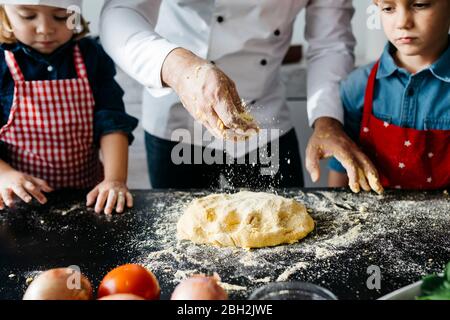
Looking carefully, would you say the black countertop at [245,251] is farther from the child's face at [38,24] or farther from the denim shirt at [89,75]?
the child's face at [38,24]

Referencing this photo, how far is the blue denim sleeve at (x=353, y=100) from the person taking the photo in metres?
1.69

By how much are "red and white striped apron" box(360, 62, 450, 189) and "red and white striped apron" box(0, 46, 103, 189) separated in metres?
0.87

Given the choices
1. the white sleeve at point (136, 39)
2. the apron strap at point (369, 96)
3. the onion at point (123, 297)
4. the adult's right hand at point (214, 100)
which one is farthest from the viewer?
the apron strap at point (369, 96)

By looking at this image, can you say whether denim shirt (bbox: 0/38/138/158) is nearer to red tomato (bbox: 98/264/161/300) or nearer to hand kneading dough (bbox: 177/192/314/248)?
hand kneading dough (bbox: 177/192/314/248)

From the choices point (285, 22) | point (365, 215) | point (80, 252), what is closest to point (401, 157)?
point (365, 215)

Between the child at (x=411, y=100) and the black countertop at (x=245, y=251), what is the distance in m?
0.18

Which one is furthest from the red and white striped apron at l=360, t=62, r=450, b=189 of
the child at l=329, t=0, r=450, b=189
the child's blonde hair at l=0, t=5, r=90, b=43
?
the child's blonde hair at l=0, t=5, r=90, b=43

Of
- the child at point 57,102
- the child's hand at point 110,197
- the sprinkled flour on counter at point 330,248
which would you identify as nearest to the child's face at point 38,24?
the child at point 57,102

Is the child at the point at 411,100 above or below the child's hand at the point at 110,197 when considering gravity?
above

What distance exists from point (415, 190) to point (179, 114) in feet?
2.49

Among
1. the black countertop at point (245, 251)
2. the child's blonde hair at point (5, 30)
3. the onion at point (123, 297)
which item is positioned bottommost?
the black countertop at point (245, 251)

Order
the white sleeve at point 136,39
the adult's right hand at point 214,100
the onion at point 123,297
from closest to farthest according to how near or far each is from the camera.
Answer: the onion at point 123,297 < the adult's right hand at point 214,100 < the white sleeve at point 136,39

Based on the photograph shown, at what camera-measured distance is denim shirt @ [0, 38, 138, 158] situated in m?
1.58

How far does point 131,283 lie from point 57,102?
97 centimetres
